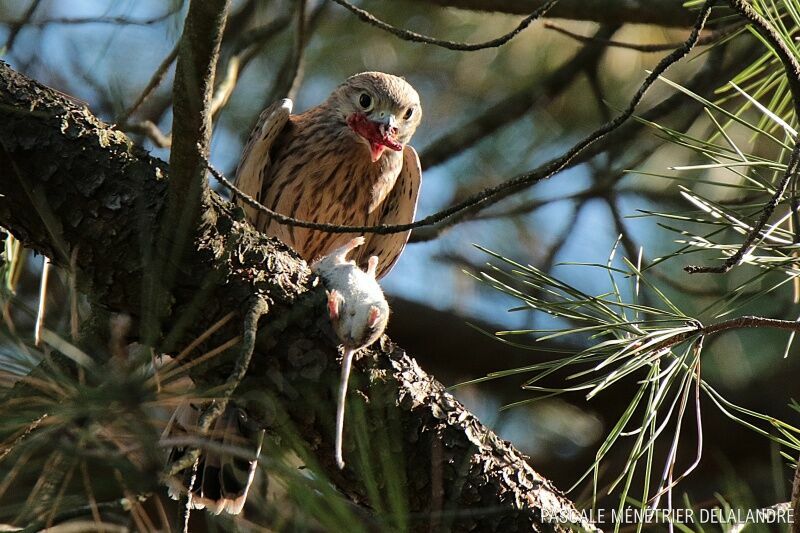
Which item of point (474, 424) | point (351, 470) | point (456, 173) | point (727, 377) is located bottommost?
point (351, 470)

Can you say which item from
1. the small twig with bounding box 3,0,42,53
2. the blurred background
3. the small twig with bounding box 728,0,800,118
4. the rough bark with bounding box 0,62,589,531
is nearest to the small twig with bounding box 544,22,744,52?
the blurred background

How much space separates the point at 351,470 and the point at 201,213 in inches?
27.1

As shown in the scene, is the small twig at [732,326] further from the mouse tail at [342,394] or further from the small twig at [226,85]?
the small twig at [226,85]

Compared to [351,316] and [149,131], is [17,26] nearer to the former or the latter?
[149,131]

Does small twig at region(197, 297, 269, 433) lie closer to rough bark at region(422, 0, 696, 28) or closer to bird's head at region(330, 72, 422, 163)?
bird's head at region(330, 72, 422, 163)

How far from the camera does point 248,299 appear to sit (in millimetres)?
2115

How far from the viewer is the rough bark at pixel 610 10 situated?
143 inches

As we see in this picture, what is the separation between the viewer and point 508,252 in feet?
16.2

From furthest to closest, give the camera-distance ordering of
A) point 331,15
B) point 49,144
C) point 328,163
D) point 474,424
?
point 331,15, point 328,163, point 474,424, point 49,144

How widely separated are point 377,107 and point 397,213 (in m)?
0.47

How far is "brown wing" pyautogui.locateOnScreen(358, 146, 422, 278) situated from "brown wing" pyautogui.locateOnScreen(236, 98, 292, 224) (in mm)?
510

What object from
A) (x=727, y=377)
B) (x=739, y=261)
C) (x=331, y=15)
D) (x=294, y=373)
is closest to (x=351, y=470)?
(x=294, y=373)

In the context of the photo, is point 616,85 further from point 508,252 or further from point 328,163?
point 328,163

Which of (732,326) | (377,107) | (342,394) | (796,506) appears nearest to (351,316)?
(342,394)
